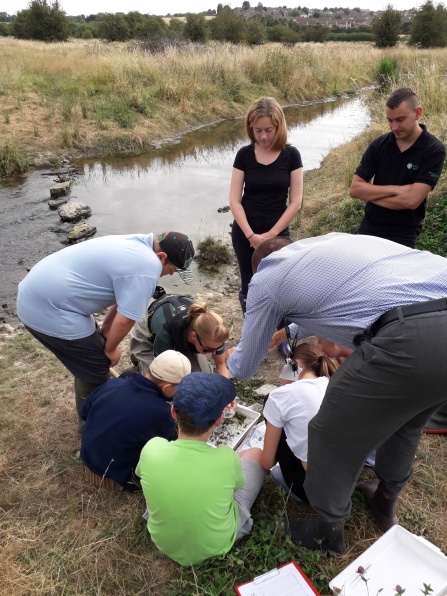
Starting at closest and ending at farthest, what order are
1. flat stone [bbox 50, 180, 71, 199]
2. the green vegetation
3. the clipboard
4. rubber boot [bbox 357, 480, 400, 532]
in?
the clipboard
rubber boot [bbox 357, 480, 400, 532]
the green vegetation
flat stone [bbox 50, 180, 71, 199]

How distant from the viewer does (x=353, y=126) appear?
1289 cm

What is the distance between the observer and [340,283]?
1529 mm

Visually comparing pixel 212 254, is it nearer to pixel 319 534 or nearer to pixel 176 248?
pixel 176 248

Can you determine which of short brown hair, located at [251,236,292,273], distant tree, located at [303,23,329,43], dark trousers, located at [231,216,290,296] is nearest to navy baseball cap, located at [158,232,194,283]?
short brown hair, located at [251,236,292,273]

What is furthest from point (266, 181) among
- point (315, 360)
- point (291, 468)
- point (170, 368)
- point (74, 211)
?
point (74, 211)

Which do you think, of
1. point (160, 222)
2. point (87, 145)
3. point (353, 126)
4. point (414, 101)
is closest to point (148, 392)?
point (414, 101)

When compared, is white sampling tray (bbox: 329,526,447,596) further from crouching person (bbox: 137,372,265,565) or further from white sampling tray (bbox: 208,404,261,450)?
white sampling tray (bbox: 208,404,261,450)

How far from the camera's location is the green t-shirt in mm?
1811

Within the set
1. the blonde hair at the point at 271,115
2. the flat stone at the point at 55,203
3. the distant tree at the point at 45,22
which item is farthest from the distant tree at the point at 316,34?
the blonde hair at the point at 271,115

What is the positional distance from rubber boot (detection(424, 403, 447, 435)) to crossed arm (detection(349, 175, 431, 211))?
1406 mm

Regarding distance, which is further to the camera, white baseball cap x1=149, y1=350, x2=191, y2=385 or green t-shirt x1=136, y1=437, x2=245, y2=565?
white baseball cap x1=149, y1=350, x2=191, y2=385

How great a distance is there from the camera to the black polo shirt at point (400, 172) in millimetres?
3002

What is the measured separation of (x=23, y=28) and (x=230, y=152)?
2421 cm

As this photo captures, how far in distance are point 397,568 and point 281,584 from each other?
1.68 ft
